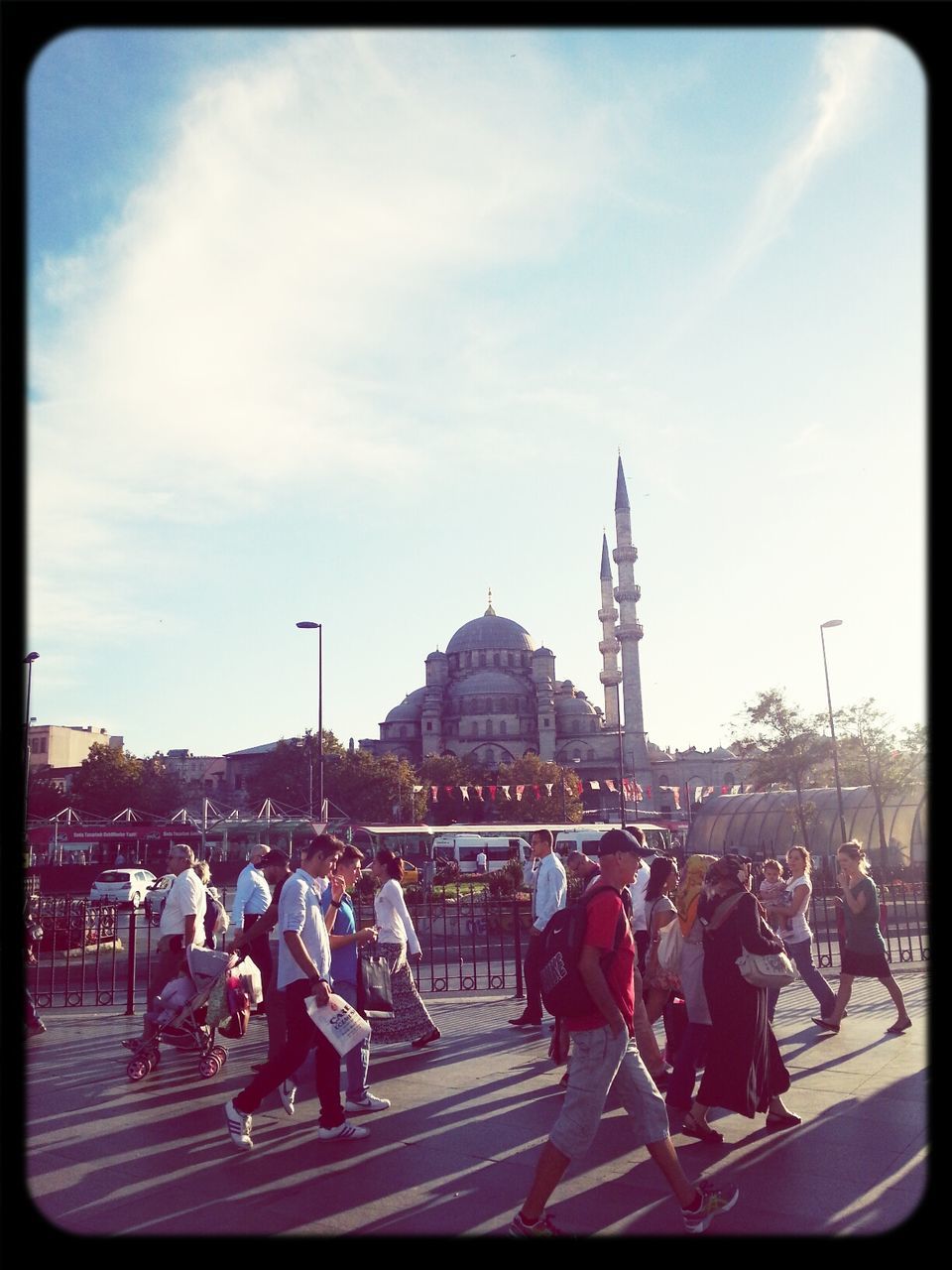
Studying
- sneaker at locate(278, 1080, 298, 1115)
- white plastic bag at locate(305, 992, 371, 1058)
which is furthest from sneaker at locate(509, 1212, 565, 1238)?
sneaker at locate(278, 1080, 298, 1115)

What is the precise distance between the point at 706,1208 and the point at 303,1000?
252 centimetres

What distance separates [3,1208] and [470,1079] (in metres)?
3.58

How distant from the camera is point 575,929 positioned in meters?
4.58

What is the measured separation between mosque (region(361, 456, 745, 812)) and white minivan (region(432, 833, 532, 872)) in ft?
129

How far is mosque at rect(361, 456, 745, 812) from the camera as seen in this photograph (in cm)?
8925

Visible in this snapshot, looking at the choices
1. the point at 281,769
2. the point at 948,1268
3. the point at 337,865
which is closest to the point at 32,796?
the point at 281,769

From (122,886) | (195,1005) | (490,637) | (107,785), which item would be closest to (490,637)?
(490,637)

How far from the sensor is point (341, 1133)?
5.78 meters

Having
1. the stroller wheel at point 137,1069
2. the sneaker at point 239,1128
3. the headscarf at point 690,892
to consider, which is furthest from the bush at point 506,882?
the sneaker at point 239,1128

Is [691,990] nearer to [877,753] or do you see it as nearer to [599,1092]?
[599,1092]

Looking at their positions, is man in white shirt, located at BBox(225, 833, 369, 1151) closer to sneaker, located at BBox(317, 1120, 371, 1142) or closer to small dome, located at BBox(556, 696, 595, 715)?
sneaker, located at BBox(317, 1120, 371, 1142)

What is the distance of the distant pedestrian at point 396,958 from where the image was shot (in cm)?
809

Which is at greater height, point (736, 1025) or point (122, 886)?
point (736, 1025)

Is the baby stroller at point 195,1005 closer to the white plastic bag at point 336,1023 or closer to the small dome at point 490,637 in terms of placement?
the white plastic bag at point 336,1023
